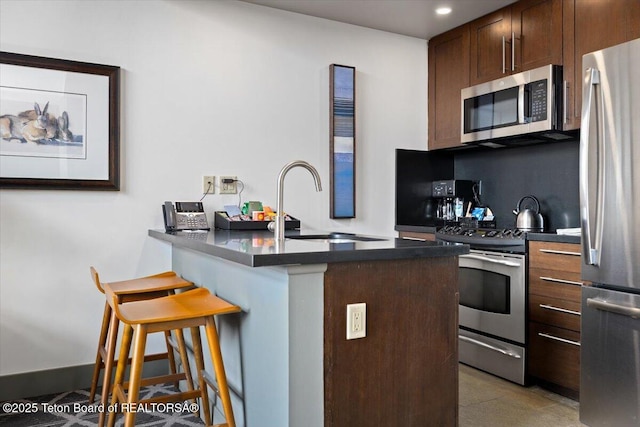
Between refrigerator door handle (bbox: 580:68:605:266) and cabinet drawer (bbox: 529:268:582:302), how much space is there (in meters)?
0.27

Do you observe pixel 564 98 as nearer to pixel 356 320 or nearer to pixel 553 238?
pixel 553 238

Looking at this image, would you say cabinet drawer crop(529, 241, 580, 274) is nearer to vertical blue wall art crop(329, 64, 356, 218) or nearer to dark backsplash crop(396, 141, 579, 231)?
dark backsplash crop(396, 141, 579, 231)

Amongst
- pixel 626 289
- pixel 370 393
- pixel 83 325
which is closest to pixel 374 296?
pixel 370 393

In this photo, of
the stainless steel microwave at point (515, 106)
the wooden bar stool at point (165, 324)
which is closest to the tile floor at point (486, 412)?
the wooden bar stool at point (165, 324)

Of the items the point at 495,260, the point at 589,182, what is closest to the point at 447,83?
the point at 495,260

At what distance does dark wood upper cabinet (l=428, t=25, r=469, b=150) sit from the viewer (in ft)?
12.2

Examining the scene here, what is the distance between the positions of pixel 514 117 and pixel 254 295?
2.18 m

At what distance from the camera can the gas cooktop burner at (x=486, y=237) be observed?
2.95 m

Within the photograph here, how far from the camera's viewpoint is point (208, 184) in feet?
10.5

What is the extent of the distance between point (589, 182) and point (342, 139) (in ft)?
5.56

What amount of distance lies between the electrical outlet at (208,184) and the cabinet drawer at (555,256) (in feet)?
6.20

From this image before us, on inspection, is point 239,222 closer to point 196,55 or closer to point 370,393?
point 196,55

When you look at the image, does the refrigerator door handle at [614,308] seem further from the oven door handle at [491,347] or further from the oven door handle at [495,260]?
the oven door handle at [491,347]

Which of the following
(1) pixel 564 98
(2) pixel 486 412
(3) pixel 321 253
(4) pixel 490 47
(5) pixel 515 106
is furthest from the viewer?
(4) pixel 490 47
